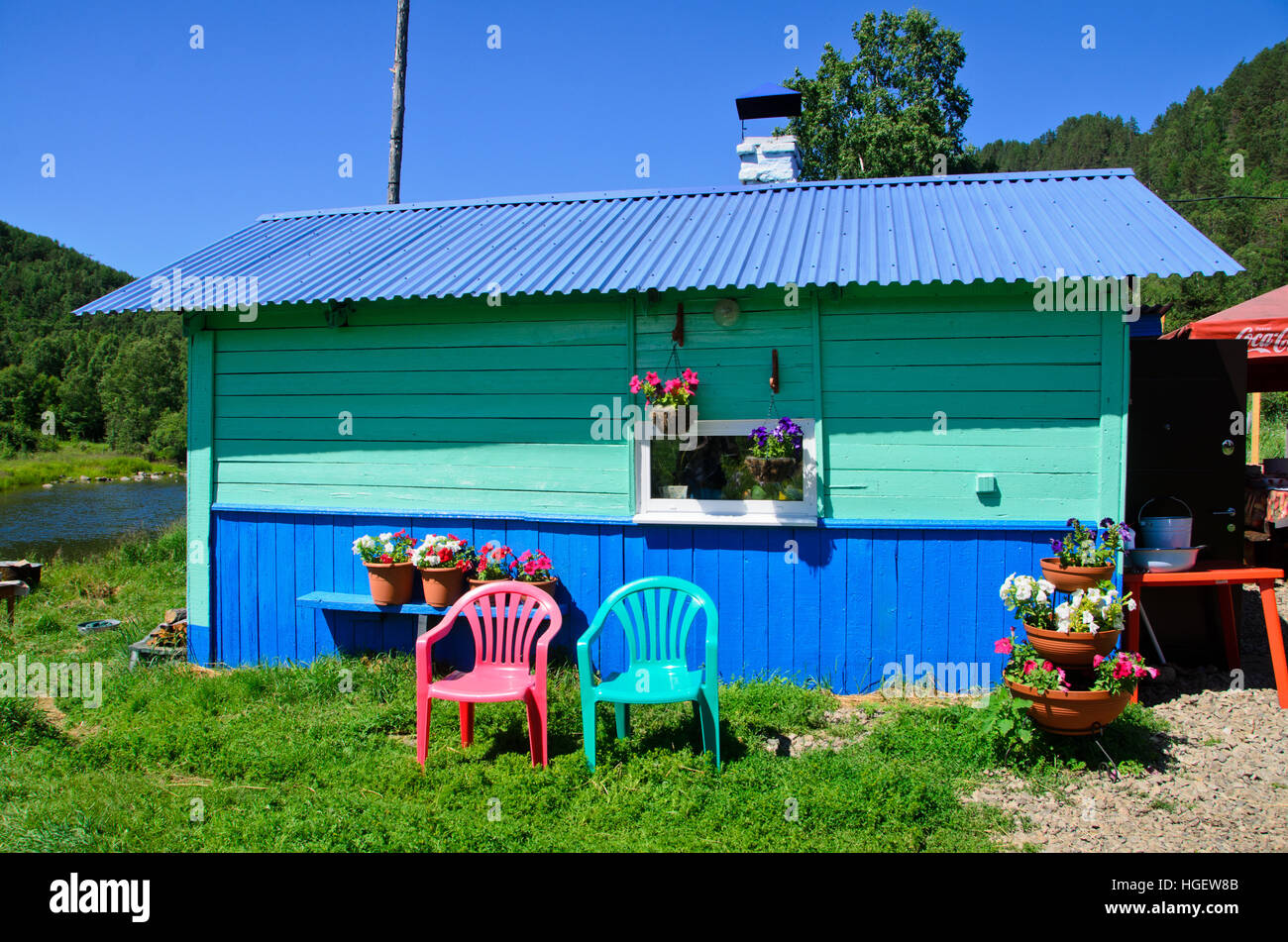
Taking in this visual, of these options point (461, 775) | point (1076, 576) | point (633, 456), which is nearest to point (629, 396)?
point (633, 456)

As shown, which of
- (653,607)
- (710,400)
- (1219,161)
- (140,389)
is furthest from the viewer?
(140,389)

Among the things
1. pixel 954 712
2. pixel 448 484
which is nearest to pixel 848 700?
pixel 954 712

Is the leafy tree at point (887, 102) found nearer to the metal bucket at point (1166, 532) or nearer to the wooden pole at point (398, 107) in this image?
the wooden pole at point (398, 107)

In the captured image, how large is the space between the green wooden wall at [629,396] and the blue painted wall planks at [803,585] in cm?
18

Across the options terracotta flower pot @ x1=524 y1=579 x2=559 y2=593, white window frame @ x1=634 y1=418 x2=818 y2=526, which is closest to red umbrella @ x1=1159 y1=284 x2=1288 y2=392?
white window frame @ x1=634 y1=418 x2=818 y2=526

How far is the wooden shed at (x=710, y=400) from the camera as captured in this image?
17.2 feet

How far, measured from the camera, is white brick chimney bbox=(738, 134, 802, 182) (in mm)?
7840

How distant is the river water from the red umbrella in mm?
17081

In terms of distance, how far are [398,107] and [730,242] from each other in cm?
677

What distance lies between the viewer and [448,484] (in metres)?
6.12

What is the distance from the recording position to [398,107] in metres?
Answer: 10.6

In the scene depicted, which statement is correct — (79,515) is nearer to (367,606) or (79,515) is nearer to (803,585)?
(367,606)
